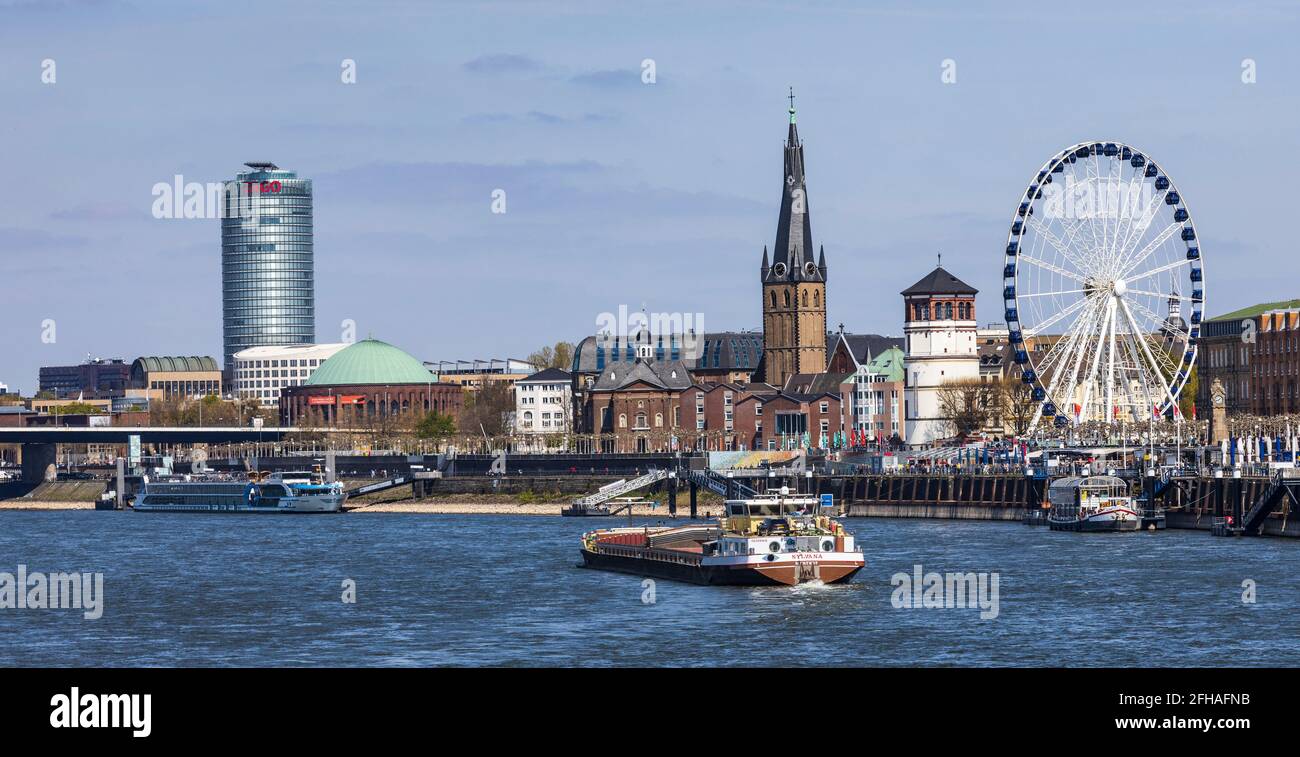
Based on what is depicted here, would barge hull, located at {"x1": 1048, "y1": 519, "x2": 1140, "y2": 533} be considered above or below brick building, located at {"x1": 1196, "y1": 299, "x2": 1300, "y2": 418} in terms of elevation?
below

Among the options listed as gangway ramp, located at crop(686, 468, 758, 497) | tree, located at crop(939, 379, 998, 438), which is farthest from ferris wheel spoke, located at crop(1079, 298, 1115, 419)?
tree, located at crop(939, 379, 998, 438)

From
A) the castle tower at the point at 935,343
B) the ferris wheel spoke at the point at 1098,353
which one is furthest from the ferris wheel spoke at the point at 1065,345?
the castle tower at the point at 935,343

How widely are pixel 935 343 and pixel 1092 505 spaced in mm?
82035

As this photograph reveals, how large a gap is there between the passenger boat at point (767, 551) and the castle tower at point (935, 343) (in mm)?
107161

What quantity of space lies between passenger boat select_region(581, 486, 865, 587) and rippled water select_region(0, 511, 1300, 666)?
3.17 ft

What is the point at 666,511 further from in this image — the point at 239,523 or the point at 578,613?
the point at 578,613

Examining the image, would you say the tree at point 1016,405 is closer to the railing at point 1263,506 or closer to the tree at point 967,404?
the tree at point 967,404

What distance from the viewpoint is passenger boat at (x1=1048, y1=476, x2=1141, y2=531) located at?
359ft

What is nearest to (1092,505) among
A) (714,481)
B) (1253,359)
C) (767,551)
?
(767,551)

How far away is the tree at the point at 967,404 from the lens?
604 ft

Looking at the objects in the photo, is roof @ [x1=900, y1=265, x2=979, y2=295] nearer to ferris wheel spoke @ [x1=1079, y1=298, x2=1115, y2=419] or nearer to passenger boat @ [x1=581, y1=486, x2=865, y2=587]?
ferris wheel spoke @ [x1=1079, y1=298, x2=1115, y2=419]

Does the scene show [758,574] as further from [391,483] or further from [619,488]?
[391,483]
